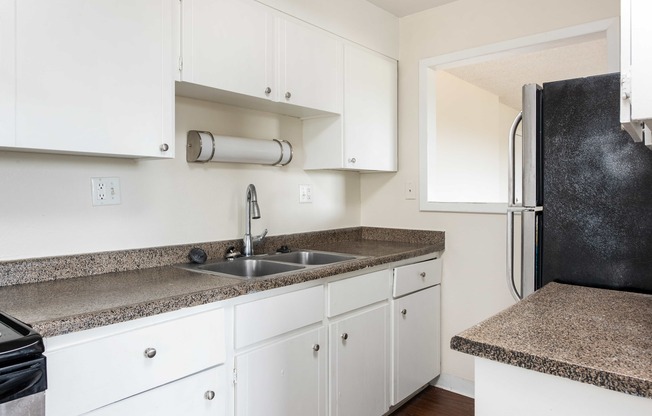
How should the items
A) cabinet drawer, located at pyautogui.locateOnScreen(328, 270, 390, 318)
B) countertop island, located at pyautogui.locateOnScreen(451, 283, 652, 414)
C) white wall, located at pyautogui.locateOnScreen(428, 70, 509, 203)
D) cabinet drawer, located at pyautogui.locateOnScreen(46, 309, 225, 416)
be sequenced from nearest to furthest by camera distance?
countertop island, located at pyautogui.locateOnScreen(451, 283, 652, 414), cabinet drawer, located at pyautogui.locateOnScreen(46, 309, 225, 416), cabinet drawer, located at pyautogui.locateOnScreen(328, 270, 390, 318), white wall, located at pyautogui.locateOnScreen(428, 70, 509, 203)

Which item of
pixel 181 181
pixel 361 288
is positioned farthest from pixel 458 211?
pixel 181 181

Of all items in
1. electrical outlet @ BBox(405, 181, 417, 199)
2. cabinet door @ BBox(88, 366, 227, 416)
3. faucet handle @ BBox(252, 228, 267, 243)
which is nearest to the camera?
cabinet door @ BBox(88, 366, 227, 416)

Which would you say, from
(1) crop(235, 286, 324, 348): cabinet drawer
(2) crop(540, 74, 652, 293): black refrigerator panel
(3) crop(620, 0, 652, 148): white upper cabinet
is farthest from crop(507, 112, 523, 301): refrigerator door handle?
(3) crop(620, 0, 652, 148): white upper cabinet

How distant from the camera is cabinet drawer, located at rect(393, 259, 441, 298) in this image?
7.61 ft

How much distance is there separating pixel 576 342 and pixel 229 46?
160 cm

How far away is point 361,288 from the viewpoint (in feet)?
6.79

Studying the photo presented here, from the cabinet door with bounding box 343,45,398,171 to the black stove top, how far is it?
178 centimetres

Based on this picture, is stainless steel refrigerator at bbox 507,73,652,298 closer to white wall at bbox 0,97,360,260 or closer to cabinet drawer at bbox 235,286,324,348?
cabinet drawer at bbox 235,286,324,348

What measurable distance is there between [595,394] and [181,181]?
5.63 feet

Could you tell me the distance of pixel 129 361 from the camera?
3.99ft

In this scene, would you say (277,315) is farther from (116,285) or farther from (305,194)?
(305,194)

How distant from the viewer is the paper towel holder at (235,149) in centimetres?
199

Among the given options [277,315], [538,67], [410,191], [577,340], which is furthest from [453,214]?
[538,67]

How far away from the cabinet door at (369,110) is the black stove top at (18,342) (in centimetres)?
178
